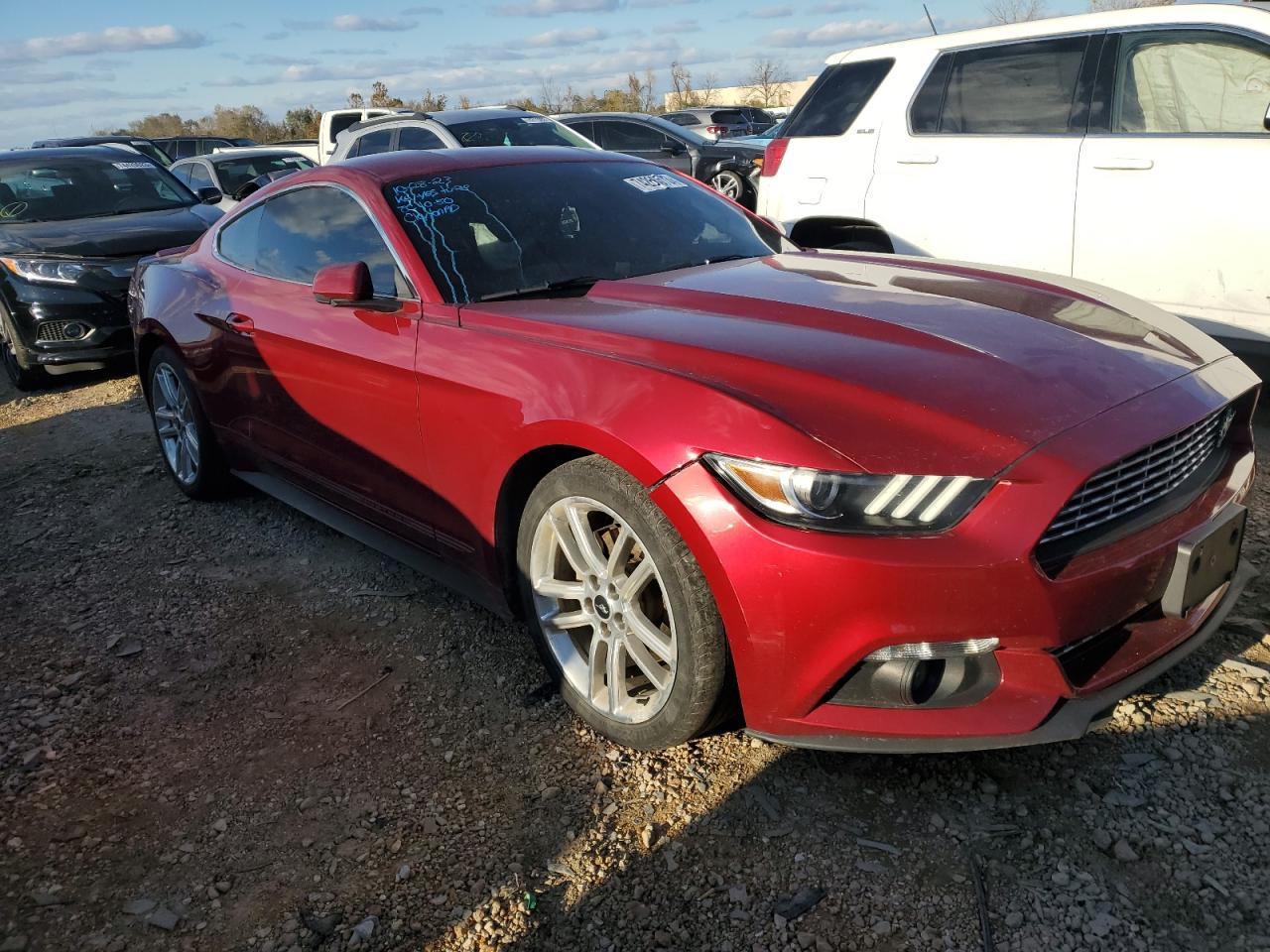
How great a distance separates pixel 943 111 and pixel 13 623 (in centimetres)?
518

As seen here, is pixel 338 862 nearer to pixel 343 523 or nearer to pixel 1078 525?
pixel 343 523

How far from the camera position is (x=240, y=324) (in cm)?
411

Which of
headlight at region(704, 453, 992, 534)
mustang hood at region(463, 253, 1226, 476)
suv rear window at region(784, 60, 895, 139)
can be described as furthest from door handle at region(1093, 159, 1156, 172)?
headlight at region(704, 453, 992, 534)

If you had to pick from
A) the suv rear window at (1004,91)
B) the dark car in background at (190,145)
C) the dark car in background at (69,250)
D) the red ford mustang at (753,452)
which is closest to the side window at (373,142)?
the dark car in background at (69,250)

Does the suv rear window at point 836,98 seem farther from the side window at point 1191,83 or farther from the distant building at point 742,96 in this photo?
the distant building at point 742,96

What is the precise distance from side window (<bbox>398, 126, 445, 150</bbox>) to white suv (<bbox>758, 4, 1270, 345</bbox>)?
18.4ft

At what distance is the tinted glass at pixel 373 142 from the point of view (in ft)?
36.7

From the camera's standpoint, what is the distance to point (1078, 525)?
2.17 metres

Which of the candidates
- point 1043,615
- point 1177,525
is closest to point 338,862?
point 1043,615

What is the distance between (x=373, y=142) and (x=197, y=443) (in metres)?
7.63

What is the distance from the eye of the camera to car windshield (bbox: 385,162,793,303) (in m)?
3.34

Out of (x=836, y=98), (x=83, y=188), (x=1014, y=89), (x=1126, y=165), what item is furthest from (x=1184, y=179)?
(x=83, y=188)

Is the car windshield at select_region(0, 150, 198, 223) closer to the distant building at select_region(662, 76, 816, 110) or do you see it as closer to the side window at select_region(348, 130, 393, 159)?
the side window at select_region(348, 130, 393, 159)

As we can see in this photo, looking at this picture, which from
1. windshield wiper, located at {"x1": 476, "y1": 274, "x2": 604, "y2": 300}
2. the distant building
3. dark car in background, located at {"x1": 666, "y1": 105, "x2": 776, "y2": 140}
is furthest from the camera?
the distant building
